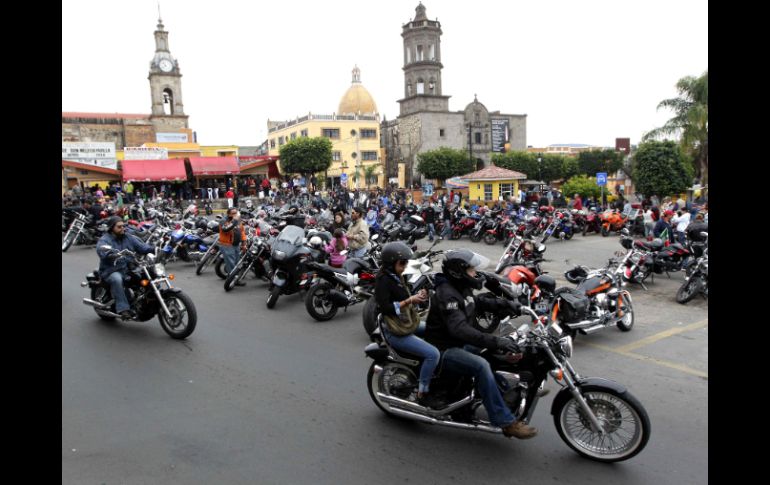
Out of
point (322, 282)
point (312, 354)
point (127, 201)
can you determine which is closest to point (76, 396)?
point (312, 354)

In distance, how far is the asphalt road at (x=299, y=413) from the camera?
12.1ft

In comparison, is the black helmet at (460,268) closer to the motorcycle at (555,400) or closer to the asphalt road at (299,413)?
the motorcycle at (555,400)

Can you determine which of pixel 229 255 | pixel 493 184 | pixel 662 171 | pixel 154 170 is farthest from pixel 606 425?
pixel 154 170

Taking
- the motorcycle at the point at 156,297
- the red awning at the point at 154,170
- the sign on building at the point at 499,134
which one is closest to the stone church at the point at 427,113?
the sign on building at the point at 499,134

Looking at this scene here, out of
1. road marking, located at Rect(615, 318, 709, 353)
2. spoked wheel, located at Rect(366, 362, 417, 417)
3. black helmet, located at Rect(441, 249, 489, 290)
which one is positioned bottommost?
road marking, located at Rect(615, 318, 709, 353)

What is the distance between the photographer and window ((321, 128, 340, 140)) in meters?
61.2

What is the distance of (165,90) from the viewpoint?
184 feet

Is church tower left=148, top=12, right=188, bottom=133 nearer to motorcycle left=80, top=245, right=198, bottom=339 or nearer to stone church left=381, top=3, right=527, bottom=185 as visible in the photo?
stone church left=381, top=3, right=527, bottom=185

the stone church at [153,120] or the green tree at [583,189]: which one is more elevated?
the stone church at [153,120]

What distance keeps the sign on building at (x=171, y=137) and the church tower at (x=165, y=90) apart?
4.90 meters

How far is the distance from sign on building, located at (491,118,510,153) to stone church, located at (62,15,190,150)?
3464 cm

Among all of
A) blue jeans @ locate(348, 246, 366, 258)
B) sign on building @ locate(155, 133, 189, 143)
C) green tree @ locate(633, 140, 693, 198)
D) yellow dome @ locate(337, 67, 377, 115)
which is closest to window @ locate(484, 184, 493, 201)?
green tree @ locate(633, 140, 693, 198)

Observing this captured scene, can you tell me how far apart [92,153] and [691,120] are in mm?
35869
